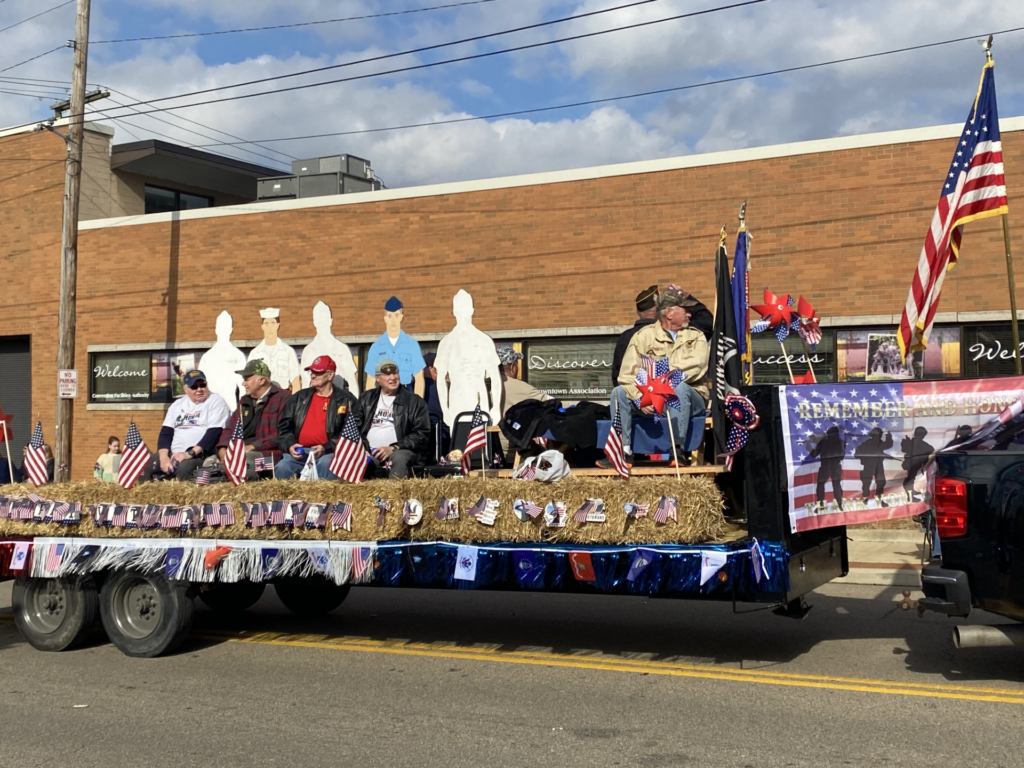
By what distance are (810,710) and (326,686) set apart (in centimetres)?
304

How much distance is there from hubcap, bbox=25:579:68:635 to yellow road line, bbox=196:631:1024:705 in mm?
1104

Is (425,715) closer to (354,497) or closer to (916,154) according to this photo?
(354,497)

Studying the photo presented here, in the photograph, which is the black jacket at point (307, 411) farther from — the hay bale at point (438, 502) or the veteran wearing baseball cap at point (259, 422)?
the hay bale at point (438, 502)

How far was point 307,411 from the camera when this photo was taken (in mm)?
8938

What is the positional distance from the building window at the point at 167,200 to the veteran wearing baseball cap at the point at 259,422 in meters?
15.5

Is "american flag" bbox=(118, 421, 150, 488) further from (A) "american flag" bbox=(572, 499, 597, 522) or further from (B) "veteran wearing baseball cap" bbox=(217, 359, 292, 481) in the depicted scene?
(A) "american flag" bbox=(572, 499, 597, 522)

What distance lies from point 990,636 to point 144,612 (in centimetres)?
592

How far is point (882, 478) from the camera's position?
6449 millimetres

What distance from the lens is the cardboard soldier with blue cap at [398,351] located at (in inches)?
672

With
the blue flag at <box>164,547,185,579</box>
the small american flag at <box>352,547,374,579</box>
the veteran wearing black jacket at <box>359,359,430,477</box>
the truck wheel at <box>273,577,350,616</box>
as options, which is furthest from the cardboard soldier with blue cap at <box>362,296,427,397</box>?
the small american flag at <box>352,547,374,579</box>

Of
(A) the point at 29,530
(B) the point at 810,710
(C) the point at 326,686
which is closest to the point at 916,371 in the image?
(B) the point at 810,710

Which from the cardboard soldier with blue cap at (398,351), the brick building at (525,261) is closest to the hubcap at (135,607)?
the cardboard soldier with blue cap at (398,351)

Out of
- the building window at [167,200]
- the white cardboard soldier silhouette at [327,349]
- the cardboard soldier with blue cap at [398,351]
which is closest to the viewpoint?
the cardboard soldier with blue cap at [398,351]

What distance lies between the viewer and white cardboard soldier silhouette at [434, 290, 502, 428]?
1658 cm
